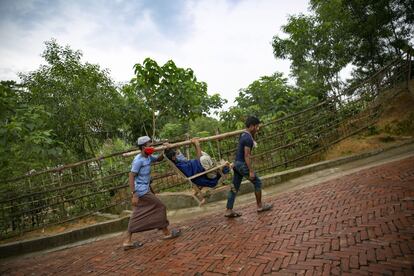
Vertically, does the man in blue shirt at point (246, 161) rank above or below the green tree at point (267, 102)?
below

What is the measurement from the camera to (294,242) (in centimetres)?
421

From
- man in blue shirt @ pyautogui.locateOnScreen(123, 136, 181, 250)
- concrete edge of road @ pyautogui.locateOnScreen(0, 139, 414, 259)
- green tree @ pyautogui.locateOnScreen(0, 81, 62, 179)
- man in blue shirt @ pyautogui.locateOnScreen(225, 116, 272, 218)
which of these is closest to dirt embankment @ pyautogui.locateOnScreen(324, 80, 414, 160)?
concrete edge of road @ pyautogui.locateOnScreen(0, 139, 414, 259)

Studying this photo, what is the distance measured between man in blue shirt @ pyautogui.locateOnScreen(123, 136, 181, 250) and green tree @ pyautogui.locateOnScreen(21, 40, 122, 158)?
6719mm

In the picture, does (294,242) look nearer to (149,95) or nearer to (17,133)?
(17,133)

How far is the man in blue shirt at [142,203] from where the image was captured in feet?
18.0

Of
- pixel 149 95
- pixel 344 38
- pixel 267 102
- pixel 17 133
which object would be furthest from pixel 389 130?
pixel 17 133

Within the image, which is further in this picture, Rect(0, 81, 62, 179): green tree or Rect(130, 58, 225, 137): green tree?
Rect(130, 58, 225, 137): green tree

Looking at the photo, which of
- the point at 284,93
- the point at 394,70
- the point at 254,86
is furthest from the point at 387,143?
the point at 254,86

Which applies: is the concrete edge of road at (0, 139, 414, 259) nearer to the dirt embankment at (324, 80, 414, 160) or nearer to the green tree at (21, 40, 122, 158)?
the dirt embankment at (324, 80, 414, 160)

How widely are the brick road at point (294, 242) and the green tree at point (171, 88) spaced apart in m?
5.19

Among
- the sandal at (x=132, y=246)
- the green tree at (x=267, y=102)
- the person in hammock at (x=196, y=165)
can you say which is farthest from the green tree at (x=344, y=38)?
the sandal at (x=132, y=246)

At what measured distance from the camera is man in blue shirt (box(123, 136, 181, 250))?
550 centimetres

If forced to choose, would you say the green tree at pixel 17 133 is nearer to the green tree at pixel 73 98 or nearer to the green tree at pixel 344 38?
the green tree at pixel 73 98

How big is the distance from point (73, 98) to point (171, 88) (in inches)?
160
